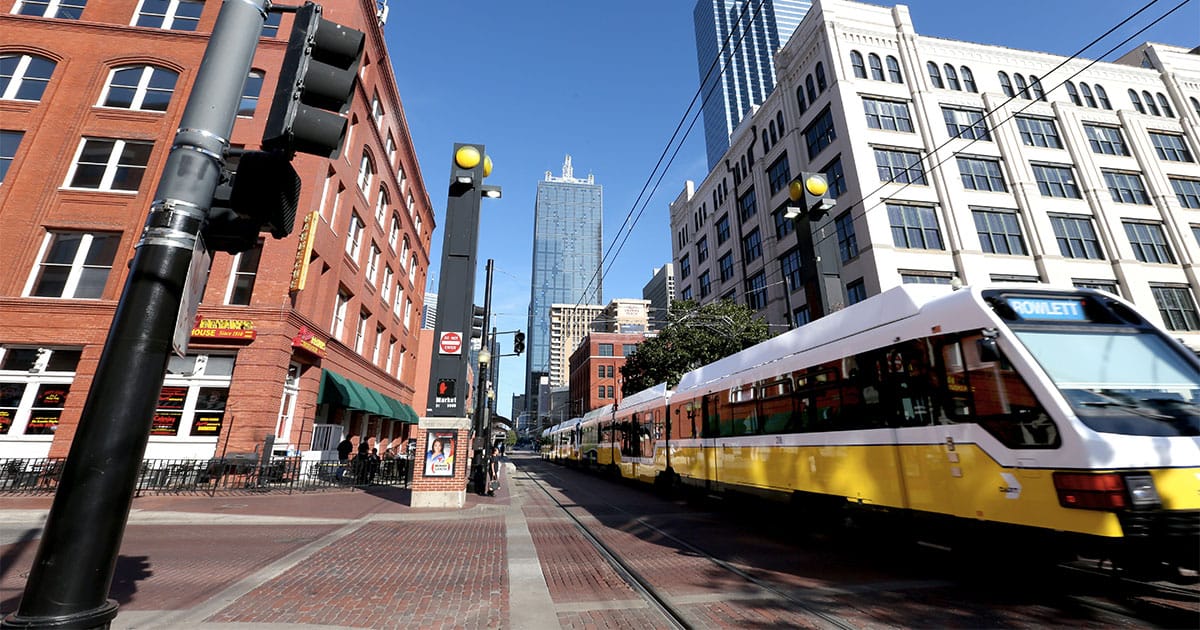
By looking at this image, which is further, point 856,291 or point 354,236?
point 856,291

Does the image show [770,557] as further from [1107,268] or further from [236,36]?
[1107,268]

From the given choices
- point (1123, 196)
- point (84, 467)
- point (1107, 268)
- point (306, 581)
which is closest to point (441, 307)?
point (306, 581)

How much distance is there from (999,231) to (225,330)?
36351 millimetres

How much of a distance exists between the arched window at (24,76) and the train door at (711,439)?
89.1ft

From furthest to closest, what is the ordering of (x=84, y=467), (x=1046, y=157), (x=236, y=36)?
(x=1046, y=157) < (x=236, y=36) < (x=84, y=467)

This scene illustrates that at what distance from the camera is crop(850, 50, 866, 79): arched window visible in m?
28.9

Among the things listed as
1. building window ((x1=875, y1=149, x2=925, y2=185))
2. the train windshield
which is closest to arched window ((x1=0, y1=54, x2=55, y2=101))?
the train windshield

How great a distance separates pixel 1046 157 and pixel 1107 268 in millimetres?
7301

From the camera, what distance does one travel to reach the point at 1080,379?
16.2 ft

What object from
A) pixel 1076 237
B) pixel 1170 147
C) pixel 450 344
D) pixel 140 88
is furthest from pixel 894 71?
pixel 140 88

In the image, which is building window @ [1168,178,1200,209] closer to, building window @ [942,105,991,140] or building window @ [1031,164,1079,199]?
building window @ [1031,164,1079,199]

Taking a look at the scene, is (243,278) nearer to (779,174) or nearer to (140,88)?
(140,88)

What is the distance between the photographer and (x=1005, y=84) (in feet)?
100

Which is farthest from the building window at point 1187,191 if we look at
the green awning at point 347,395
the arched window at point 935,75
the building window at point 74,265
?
the building window at point 74,265
